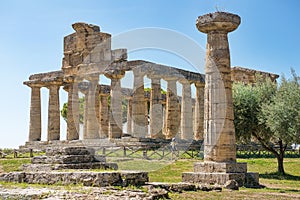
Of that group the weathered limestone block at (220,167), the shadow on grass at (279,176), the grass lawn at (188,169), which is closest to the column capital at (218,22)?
the weathered limestone block at (220,167)

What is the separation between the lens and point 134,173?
13.5 metres

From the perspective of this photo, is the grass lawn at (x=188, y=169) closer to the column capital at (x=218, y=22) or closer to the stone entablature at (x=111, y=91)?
the column capital at (x=218, y=22)

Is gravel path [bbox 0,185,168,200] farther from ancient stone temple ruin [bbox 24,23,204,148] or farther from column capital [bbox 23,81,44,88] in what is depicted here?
column capital [bbox 23,81,44,88]

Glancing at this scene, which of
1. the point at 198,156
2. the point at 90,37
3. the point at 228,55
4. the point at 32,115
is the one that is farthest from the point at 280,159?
the point at 32,115

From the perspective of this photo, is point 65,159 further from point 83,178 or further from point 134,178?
point 134,178

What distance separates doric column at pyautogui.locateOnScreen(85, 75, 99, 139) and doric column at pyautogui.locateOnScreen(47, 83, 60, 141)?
309cm

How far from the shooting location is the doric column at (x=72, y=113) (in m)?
39.5

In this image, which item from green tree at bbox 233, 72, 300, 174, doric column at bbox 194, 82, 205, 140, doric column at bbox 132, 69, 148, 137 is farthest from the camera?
doric column at bbox 194, 82, 205, 140

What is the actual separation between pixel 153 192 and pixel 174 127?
27568 millimetres

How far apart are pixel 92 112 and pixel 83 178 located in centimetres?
2688

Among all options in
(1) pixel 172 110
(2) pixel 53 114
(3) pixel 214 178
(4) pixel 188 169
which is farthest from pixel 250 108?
(2) pixel 53 114

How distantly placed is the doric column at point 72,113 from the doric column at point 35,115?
11.9ft

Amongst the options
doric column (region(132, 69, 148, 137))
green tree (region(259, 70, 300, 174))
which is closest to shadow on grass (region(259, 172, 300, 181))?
green tree (region(259, 70, 300, 174))

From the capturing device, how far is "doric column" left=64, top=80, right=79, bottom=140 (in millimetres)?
39537
